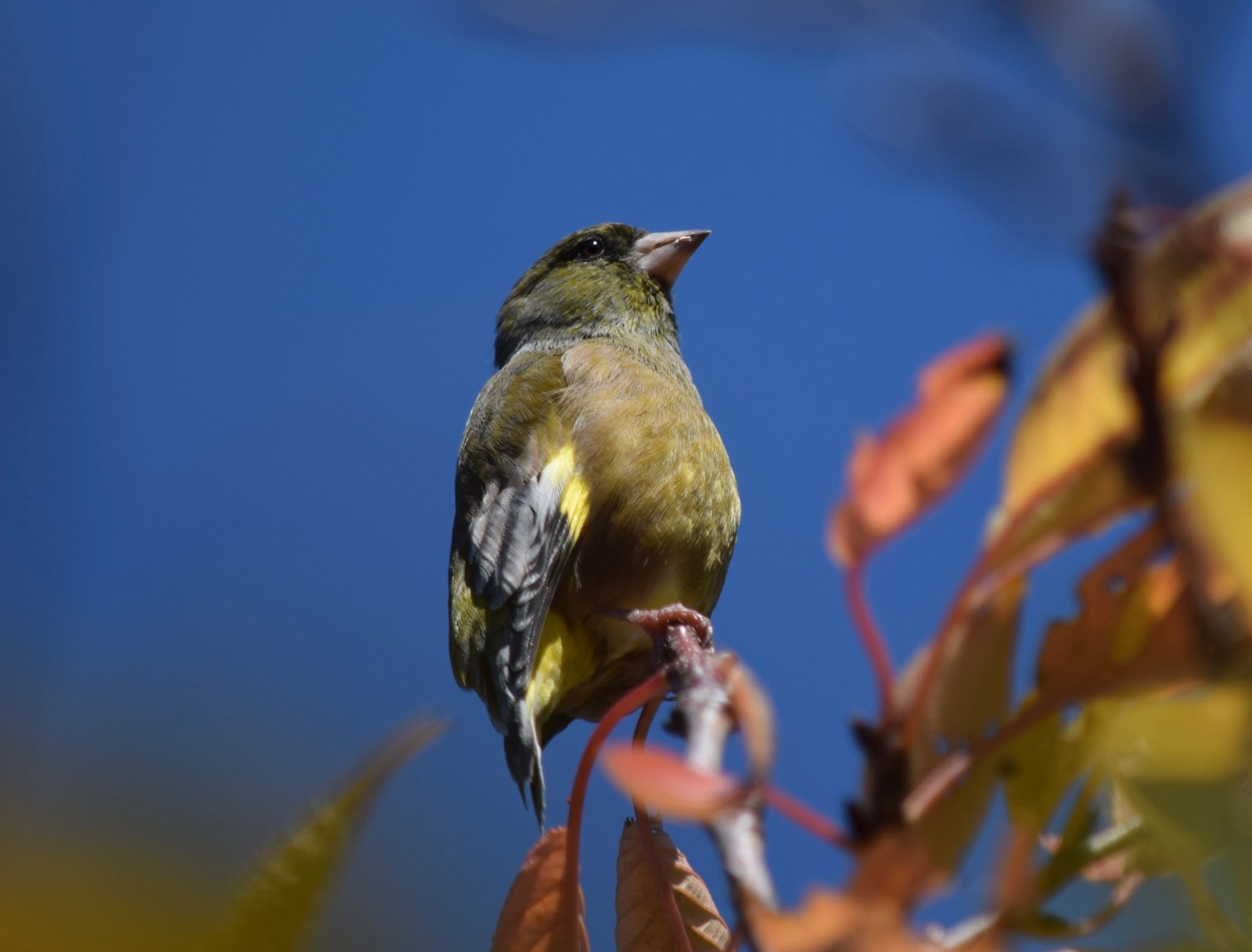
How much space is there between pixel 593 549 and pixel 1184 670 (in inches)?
114

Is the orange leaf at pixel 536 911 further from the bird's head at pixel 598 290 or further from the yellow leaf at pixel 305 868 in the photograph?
the bird's head at pixel 598 290

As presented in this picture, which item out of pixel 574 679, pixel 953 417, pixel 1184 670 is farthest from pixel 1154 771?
pixel 574 679

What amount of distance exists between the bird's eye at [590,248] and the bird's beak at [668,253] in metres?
0.20

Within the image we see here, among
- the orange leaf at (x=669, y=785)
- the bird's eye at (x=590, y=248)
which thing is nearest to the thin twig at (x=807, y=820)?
the orange leaf at (x=669, y=785)

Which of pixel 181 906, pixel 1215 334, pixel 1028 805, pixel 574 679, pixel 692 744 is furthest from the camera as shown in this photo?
pixel 574 679

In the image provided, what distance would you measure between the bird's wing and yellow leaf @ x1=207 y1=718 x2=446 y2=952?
2204 millimetres

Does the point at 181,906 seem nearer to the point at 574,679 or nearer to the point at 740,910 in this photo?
the point at 740,910

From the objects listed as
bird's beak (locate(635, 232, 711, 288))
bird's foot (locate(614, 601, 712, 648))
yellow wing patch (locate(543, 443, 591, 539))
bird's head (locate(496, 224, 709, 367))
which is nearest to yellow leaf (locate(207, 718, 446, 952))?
bird's foot (locate(614, 601, 712, 648))

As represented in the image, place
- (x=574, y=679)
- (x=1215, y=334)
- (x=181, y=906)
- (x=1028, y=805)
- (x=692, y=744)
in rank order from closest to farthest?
(x=181, y=906)
(x=1215, y=334)
(x=1028, y=805)
(x=692, y=744)
(x=574, y=679)

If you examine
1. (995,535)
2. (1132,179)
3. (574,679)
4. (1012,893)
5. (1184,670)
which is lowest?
(574,679)

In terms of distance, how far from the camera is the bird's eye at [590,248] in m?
5.55

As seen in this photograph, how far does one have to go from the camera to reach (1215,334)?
742 mm

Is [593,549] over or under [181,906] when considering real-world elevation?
under

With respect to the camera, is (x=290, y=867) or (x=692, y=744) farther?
(x=692, y=744)
